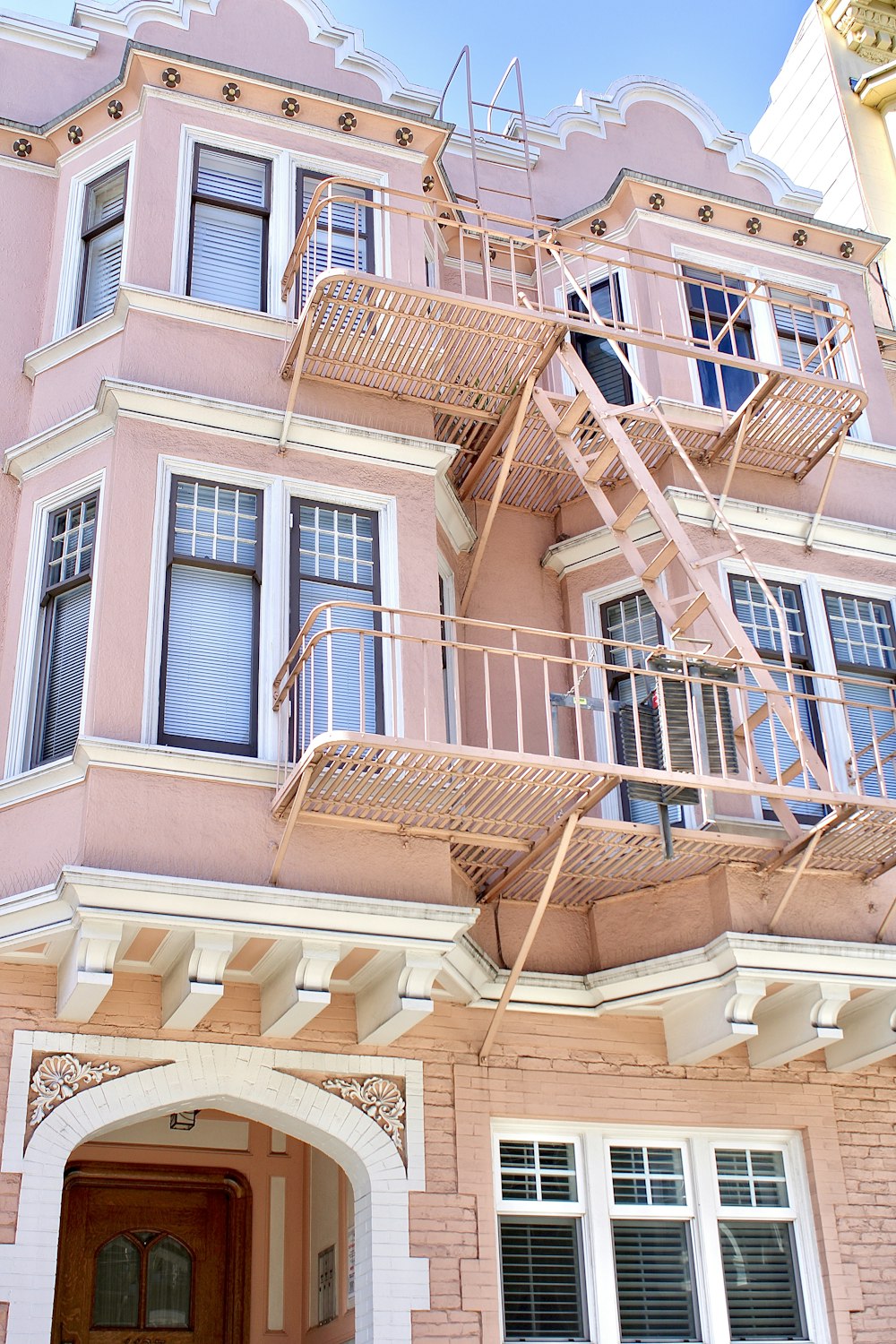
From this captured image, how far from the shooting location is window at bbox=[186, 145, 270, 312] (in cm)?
1255

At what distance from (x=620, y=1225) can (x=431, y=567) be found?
5006 mm

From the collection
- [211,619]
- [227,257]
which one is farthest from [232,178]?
[211,619]

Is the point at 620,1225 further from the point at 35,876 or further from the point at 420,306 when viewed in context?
the point at 420,306

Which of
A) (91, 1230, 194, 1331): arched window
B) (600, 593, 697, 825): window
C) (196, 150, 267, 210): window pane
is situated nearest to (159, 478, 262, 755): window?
(600, 593, 697, 825): window

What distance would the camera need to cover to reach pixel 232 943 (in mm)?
9719

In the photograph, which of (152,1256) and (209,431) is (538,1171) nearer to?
(152,1256)

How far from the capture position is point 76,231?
12.9 m

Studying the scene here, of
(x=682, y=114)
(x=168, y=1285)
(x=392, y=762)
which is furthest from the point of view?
(x=682, y=114)

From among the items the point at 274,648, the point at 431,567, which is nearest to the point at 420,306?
the point at 431,567

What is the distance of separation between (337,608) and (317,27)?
6465mm

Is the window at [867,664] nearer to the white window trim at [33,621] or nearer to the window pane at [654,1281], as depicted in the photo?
the window pane at [654,1281]

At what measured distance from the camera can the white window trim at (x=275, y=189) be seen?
1250 cm

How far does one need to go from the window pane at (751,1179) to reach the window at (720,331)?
21.3 feet

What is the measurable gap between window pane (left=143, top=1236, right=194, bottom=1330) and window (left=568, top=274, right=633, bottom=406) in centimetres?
823
